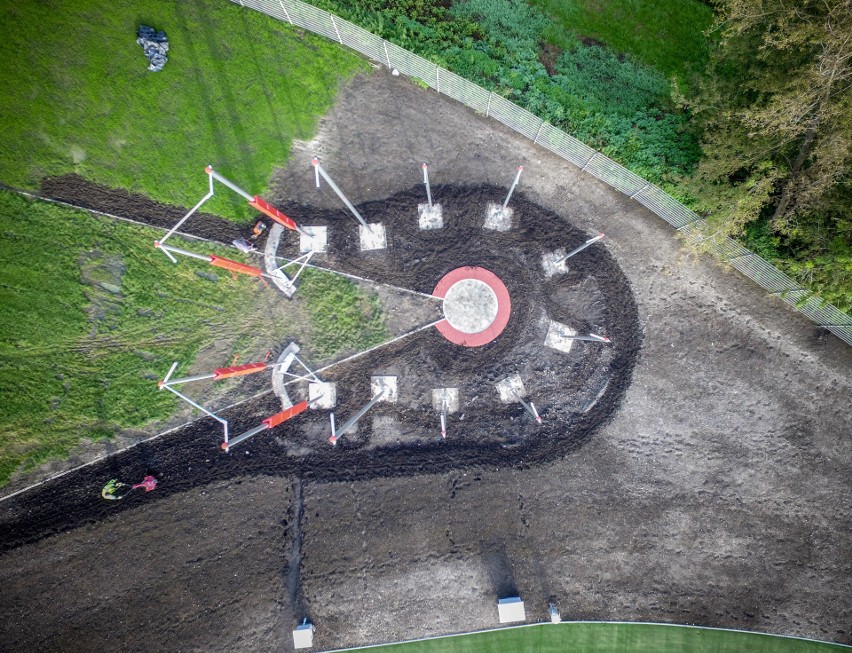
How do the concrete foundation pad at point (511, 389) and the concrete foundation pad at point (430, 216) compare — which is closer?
the concrete foundation pad at point (511, 389)

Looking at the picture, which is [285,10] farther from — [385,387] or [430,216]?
[385,387]

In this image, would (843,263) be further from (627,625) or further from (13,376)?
(13,376)

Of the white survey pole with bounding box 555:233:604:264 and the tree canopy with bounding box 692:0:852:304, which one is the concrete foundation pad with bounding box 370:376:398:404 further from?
the tree canopy with bounding box 692:0:852:304

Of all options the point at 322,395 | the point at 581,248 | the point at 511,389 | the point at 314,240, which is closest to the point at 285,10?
the point at 314,240

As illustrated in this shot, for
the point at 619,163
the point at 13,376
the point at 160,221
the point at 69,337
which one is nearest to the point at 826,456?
the point at 619,163

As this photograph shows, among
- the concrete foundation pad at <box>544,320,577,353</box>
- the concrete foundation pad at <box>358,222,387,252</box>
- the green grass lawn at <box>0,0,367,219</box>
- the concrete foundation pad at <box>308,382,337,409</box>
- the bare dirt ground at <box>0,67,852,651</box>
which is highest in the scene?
the green grass lawn at <box>0,0,367,219</box>

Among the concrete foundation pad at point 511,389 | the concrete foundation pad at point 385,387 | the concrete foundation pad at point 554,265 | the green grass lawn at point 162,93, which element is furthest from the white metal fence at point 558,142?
the concrete foundation pad at point 385,387

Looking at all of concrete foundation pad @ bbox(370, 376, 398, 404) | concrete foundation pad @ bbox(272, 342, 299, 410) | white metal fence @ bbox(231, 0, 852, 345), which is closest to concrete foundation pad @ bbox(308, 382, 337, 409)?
concrete foundation pad @ bbox(272, 342, 299, 410)

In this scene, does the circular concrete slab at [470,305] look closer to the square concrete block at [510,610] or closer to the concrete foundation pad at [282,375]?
the concrete foundation pad at [282,375]
